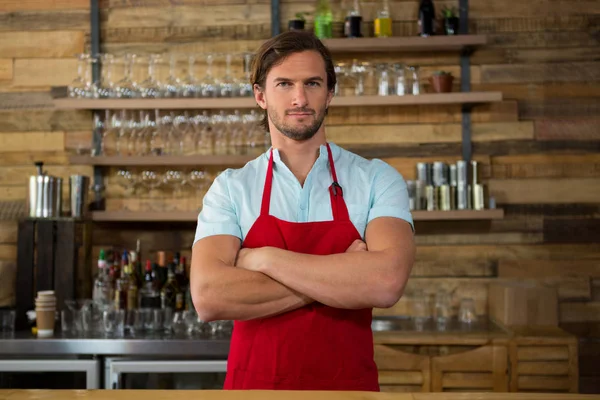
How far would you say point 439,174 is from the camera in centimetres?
414

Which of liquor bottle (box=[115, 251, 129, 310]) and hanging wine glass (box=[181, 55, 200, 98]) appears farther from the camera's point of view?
hanging wine glass (box=[181, 55, 200, 98])

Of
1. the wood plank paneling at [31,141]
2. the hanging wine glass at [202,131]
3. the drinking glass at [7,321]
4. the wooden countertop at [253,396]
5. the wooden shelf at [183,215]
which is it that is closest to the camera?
the wooden countertop at [253,396]

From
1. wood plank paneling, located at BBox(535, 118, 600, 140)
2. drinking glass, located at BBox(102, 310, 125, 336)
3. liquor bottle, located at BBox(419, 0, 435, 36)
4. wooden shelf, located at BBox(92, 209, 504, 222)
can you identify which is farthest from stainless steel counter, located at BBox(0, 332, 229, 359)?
wood plank paneling, located at BBox(535, 118, 600, 140)

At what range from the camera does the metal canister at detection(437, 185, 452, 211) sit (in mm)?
4070

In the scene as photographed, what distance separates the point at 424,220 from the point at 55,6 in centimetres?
230

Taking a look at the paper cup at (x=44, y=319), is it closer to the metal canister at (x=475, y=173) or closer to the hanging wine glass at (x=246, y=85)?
the hanging wine glass at (x=246, y=85)

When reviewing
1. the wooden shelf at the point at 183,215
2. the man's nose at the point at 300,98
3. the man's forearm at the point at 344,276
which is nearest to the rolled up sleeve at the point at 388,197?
the man's forearm at the point at 344,276

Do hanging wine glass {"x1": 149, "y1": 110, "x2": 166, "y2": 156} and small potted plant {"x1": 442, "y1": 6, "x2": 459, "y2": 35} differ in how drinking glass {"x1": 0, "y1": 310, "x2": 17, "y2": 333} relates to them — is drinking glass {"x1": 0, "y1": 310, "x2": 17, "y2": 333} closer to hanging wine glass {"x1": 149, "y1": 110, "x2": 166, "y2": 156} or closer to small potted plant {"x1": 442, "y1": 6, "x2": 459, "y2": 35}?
hanging wine glass {"x1": 149, "y1": 110, "x2": 166, "y2": 156}

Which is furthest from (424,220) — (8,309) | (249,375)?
(249,375)

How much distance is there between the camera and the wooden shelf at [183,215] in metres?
4.02

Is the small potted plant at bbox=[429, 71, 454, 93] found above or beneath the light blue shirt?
above

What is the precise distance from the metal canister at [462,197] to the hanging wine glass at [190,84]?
4.62 feet

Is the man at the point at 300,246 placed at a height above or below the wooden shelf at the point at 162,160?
below

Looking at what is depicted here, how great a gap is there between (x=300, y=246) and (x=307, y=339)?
24cm
